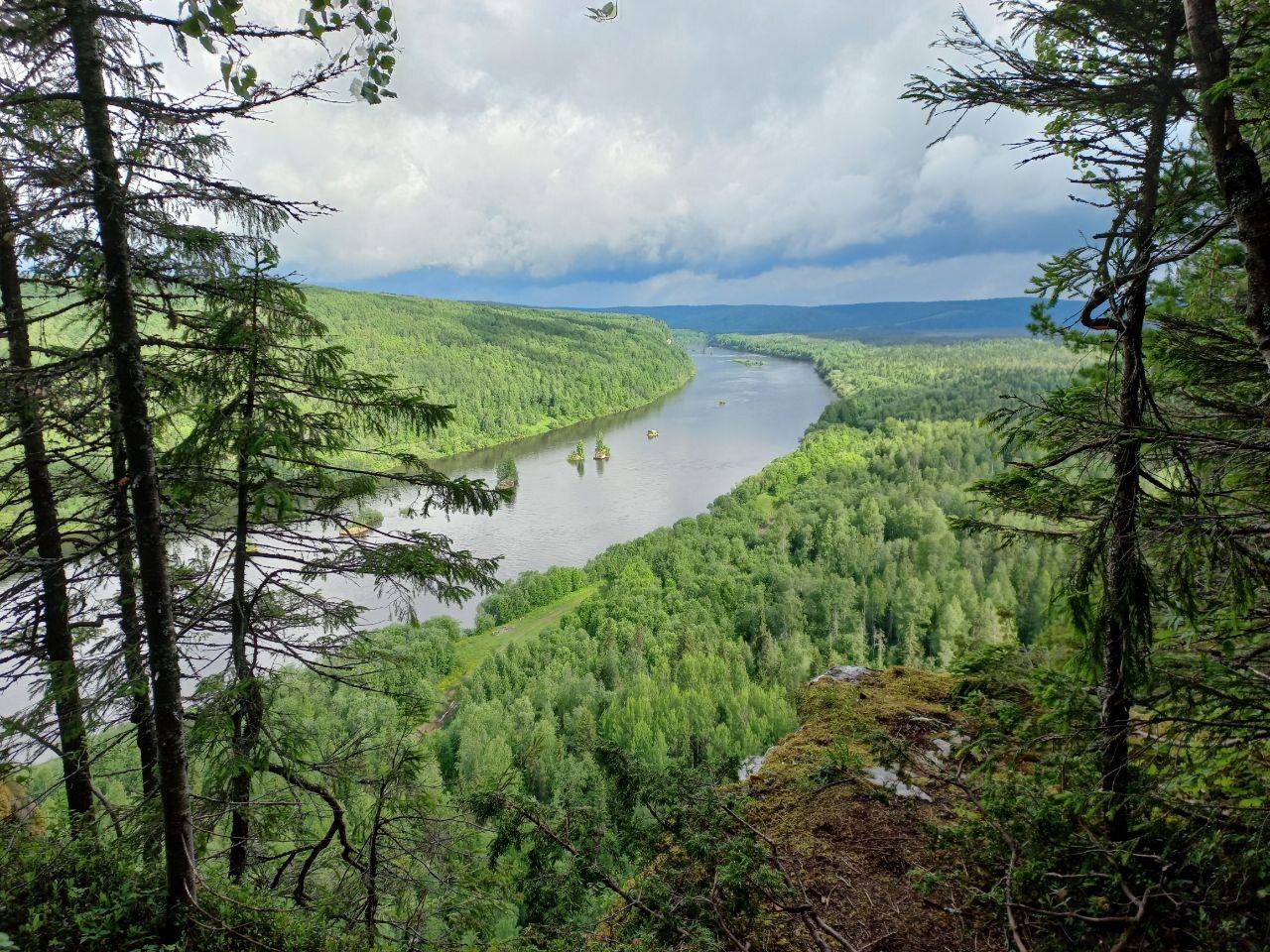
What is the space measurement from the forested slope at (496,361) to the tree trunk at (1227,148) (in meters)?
46.7

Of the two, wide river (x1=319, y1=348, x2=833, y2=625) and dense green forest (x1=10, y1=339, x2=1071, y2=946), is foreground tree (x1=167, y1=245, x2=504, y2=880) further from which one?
wide river (x1=319, y1=348, x2=833, y2=625)

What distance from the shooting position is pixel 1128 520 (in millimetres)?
2416

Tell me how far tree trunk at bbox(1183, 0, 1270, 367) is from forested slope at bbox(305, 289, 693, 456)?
46.7 m

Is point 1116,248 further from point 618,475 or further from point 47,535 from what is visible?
point 618,475

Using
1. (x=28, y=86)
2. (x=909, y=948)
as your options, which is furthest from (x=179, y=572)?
(x=909, y=948)

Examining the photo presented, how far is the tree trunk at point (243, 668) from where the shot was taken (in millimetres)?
3195

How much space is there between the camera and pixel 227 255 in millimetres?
3057

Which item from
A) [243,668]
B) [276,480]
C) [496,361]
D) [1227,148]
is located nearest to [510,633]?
[243,668]

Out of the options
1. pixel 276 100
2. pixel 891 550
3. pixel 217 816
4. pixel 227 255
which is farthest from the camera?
pixel 891 550

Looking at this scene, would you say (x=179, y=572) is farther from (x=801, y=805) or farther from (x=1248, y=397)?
(x=1248, y=397)

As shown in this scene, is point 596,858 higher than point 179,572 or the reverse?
the reverse

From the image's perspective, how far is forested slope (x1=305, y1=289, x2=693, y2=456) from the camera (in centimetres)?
6531

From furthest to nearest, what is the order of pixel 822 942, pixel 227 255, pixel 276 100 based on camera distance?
pixel 227 255 < pixel 822 942 < pixel 276 100

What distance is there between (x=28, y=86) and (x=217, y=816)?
11.1 ft
